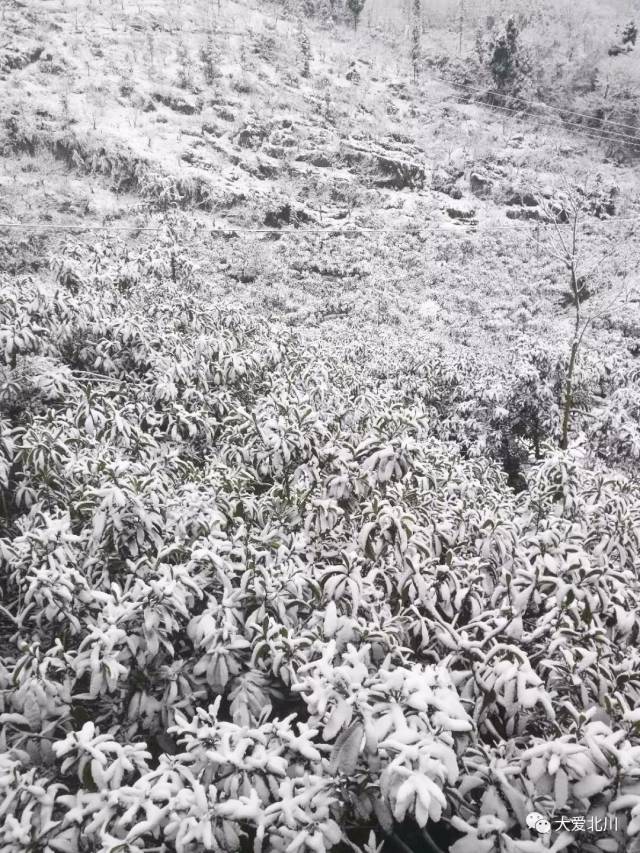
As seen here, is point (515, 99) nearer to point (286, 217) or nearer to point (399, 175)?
point (399, 175)

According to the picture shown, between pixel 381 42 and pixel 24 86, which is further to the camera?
pixel 381 42

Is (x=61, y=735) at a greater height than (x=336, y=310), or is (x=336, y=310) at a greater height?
(x=61, y=735)

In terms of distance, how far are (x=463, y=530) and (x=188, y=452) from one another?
240cm

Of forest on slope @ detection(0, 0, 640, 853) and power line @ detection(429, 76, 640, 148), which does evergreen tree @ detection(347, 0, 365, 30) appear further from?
forest on slope @ detection(0, 0, 640, 853)

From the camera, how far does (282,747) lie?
1551 millimetres

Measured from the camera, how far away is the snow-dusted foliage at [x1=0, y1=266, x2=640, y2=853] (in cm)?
138

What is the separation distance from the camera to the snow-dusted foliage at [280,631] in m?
1.38

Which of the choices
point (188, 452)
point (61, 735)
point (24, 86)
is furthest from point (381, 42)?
point (61, 735)

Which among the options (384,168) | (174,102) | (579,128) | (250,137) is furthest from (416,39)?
(174,102)

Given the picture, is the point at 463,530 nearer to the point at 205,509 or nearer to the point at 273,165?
the point at 205,509

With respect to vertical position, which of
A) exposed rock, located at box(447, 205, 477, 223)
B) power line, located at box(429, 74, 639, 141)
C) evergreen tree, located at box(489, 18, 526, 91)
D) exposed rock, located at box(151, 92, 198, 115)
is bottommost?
exposed rock, located at box(447, 205, 477, 223)

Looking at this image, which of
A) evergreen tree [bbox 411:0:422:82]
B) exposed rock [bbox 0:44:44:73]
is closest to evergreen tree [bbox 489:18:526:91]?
evergreen tree [bbox 411:0:422:82]

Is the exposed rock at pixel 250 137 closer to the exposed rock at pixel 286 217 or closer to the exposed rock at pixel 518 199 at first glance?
the exposed rock at pixel 286 217

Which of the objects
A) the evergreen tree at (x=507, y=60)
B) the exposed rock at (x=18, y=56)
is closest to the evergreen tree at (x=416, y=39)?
the evergreen tree at (x=507, y=60)
